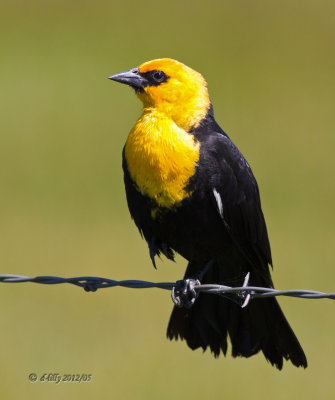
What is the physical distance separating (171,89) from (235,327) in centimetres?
149

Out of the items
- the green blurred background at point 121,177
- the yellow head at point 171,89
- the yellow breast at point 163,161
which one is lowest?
the green blurred background at point 121,177

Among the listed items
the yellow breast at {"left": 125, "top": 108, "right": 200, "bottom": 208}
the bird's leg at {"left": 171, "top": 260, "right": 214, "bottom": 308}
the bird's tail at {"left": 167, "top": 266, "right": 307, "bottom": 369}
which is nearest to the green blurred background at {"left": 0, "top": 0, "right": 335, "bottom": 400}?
the bird's tail at {"left": 167, "top": 266, "right": 307, "bottom": 369}

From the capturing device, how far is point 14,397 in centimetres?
749

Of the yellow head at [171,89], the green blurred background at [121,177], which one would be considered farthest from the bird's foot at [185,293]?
the green blurred background at [121,177]

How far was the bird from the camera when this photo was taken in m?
5.36

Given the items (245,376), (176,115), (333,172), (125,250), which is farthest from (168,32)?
(176,115)

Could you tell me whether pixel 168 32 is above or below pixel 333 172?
above

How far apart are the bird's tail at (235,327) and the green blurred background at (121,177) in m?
1.70

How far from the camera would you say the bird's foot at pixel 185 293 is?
17.5 ft

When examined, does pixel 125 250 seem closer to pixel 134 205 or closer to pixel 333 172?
pixel 333 172

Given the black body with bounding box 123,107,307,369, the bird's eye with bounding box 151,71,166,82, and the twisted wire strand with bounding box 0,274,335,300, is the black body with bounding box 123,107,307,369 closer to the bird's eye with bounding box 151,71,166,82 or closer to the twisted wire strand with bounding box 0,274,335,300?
the bird's eye with bounding box 151,71,166,82

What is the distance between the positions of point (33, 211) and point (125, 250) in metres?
1.15

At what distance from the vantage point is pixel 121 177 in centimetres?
1032

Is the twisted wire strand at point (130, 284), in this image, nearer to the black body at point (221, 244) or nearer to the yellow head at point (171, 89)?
the black body at point (221, 244)
